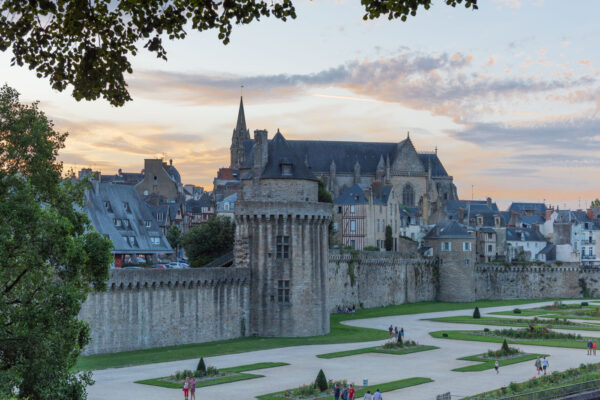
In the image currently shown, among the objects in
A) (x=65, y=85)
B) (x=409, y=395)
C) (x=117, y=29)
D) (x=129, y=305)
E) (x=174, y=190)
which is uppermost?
(x=174, y=190)

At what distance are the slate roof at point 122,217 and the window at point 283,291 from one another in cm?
1211

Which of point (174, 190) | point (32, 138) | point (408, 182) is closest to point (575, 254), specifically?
point (408, 182)

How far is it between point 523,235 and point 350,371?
280 ft

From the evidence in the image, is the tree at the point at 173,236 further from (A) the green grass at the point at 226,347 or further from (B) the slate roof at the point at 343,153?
(A) the green grass at the point at 226,347

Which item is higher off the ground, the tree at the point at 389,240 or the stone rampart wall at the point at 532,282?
the tree at the point at 389,240

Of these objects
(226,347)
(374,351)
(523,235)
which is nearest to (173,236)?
(523,235)

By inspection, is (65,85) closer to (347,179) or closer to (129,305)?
(129,305)

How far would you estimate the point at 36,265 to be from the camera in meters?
23.3

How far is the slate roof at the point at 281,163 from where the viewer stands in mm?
56781

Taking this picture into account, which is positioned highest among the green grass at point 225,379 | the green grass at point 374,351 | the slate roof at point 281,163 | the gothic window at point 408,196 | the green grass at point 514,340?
the gothic window at point 408,196

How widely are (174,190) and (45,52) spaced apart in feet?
412

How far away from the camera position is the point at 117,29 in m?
13.3

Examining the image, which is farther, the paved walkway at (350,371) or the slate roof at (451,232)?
the slate roof at (451,232)

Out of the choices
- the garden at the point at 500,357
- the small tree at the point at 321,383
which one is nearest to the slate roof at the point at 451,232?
the garden at the point at 500,357
